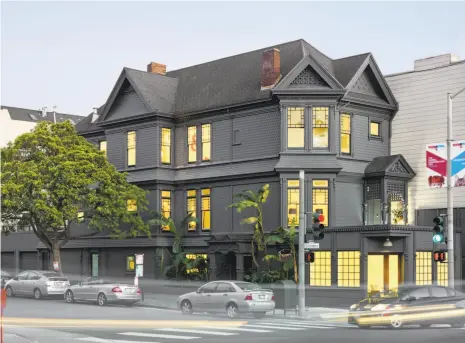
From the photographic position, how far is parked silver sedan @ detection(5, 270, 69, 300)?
41688mm

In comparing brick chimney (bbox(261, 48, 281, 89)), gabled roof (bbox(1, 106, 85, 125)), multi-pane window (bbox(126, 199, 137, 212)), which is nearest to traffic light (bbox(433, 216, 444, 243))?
brick chimney (bbox(261, 48, 281, 89))

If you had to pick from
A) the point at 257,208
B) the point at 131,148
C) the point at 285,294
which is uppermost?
the point at 131,148

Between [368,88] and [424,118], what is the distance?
11.1 feet

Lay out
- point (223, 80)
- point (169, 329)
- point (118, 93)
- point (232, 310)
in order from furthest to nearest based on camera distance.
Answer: point (118, 93), point (223, 80), point (232, 310), point (169, 329)

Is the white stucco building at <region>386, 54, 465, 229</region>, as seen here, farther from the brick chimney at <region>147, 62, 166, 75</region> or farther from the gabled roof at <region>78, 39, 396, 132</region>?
the brick chimney at <region>147, 62, 166, 75</region>

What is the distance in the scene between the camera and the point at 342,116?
42406 millimetres

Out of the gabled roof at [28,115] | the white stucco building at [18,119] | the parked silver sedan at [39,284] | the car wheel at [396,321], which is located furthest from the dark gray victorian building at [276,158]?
the gabled roof at [28,115]

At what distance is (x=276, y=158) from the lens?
138ft

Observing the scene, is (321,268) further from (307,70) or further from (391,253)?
(307,70)

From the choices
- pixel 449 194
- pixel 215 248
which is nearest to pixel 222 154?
pixel 215 248

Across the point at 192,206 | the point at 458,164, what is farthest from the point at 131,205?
the point at 458,164

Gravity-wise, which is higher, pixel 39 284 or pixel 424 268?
pixel 424 268

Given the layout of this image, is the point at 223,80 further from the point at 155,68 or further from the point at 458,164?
the point at 458,164

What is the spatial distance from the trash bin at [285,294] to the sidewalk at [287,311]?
32cm
